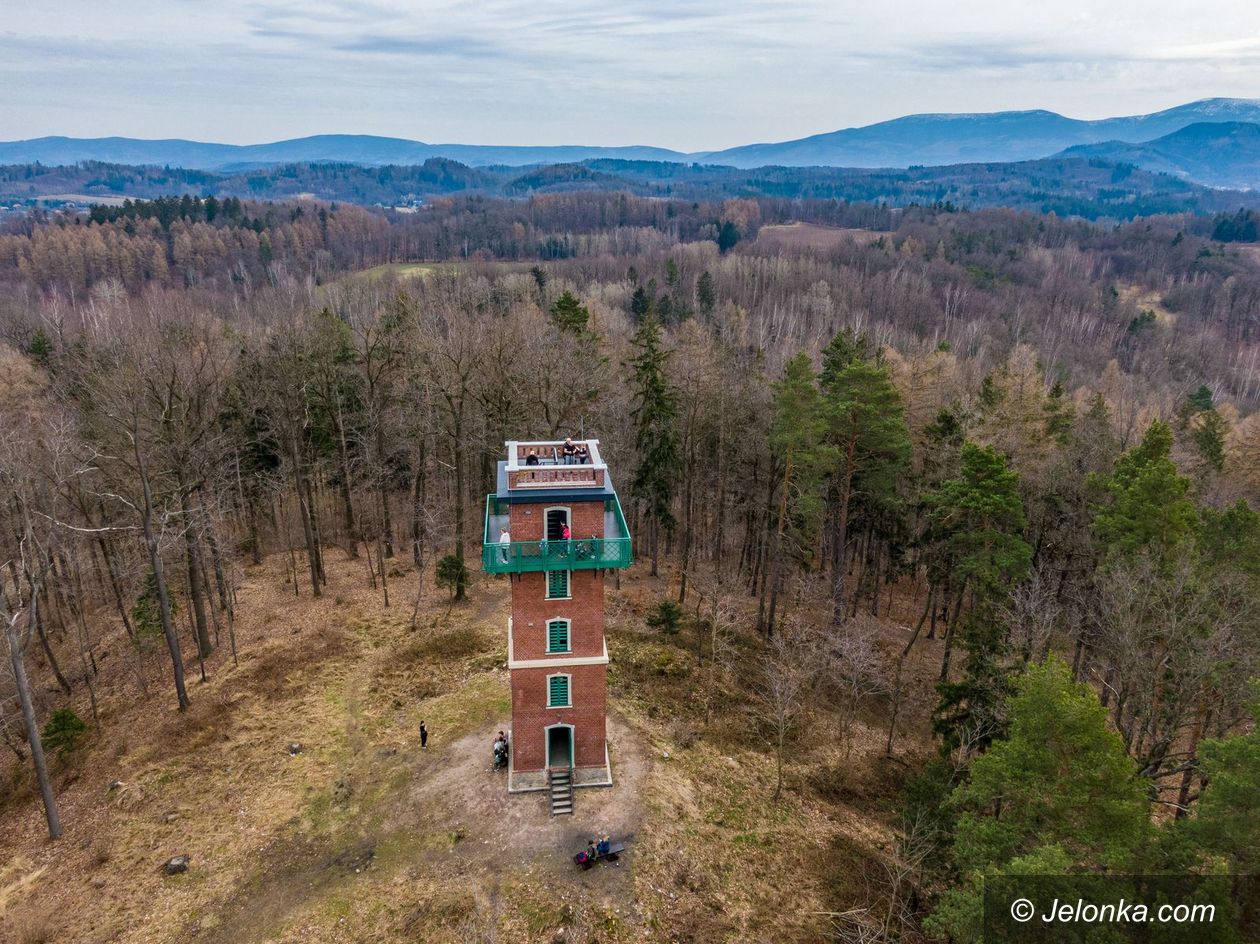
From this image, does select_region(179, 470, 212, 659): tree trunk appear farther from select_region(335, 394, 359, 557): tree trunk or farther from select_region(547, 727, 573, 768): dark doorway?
select_region(547, 727, 573, 768): dark doorway

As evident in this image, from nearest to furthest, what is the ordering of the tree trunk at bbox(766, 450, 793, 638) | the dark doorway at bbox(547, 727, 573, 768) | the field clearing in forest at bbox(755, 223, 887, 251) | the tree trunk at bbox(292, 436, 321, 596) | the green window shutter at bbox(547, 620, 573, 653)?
the green window shutter at bbox(547, 620, 573, 653), the dark doorway at bbox(547, 727, 573, 768), the tree trunk at bbox(766, 450, 793, 638), the tree trunk at bbox(292, 436, 321, 596), the field clearing in forest at bbox(755, 223, 887, 251)

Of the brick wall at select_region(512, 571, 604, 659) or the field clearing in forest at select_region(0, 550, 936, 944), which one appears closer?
the field clearing in forest at select_region(0, 550, 936, 944)

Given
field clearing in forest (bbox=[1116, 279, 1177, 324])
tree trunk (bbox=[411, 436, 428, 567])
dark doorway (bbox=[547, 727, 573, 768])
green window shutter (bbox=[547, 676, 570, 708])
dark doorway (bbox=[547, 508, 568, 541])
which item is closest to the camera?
dark doorway (bbox=[547, 508, 568, 541])

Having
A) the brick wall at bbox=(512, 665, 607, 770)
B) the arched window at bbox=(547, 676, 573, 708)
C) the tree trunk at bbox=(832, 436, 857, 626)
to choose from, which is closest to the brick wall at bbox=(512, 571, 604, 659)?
the brick wall at bbox=(512, 665, 607, 770)

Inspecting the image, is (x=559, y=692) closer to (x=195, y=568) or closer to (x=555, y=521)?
(x=555, y=521)

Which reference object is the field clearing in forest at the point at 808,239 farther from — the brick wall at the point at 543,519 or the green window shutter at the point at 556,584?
the green window shutter at the point at 556,584
